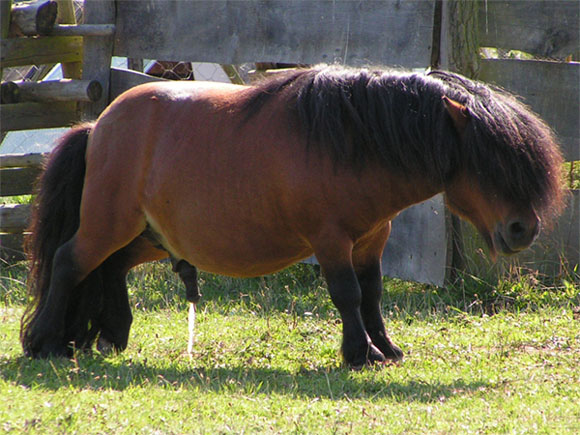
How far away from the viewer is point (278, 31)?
24.1ft

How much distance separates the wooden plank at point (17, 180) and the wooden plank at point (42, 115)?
0.48 metres

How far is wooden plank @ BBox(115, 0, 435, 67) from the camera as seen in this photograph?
687 cm

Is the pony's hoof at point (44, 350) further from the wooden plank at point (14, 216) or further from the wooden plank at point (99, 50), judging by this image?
the wooden plank at point (99, 50)

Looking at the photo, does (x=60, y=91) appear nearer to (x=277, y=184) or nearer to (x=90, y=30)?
(x=90, y=30)

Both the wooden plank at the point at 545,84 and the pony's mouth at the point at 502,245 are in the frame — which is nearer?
the pony's mouth at the point at 502,245

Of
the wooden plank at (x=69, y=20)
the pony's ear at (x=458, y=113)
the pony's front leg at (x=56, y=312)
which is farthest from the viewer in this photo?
the wooden plank at (x=69, y=20)

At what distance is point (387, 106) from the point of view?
4.61 m

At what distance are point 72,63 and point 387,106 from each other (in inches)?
187

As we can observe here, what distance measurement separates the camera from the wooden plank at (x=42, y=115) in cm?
814

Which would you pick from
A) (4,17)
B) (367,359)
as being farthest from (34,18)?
(367,359)

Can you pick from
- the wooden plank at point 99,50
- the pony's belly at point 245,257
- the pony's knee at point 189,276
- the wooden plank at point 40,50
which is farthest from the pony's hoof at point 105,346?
the wooden plank at point 40,50

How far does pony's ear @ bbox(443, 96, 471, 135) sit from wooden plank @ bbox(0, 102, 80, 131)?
16.0 feet

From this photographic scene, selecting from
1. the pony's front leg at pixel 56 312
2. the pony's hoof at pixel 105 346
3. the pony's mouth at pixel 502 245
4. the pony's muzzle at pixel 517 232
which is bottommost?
the pony's hoof at pixel 105 346

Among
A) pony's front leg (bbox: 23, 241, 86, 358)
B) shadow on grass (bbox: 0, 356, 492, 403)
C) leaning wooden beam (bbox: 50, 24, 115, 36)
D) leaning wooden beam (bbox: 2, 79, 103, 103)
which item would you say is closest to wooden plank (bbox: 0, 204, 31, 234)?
leaning wooden beam (bbox: 2, 79, 103, 103)
